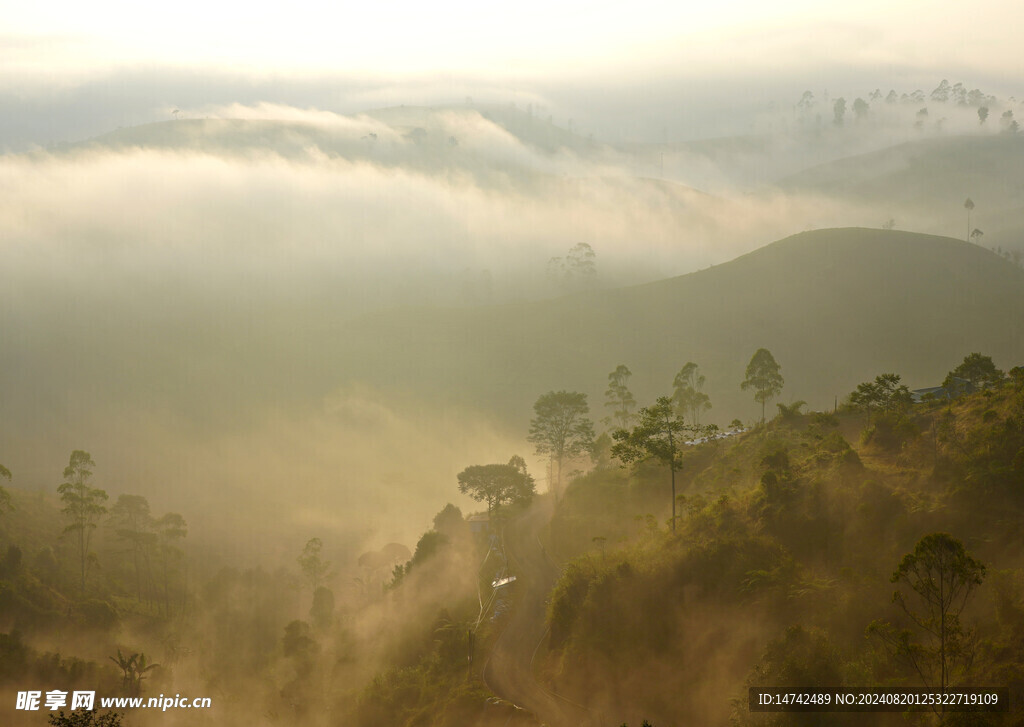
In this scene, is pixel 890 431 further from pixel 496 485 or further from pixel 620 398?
pixel 620 398

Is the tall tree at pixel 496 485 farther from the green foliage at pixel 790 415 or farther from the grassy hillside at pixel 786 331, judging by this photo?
the grassy hillside at pixel 786 331

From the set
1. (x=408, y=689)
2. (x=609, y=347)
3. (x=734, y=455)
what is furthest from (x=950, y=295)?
(x=408, y=689)

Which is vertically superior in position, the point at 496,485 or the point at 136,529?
the point at 496,485

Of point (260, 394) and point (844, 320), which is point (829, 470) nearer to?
point (844, 320)

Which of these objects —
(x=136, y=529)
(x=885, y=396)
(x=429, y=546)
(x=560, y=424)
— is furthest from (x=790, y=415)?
(x=136, y=529)

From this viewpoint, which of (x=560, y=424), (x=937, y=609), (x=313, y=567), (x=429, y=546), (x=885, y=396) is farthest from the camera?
(x=313, y=567)

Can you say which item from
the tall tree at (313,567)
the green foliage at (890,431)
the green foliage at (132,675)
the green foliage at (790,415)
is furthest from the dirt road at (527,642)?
the tall tree at (313,567)

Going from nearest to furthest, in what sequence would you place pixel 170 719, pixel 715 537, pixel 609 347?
pixel 715 537 < pixel 170 719 < pixel 609 347
